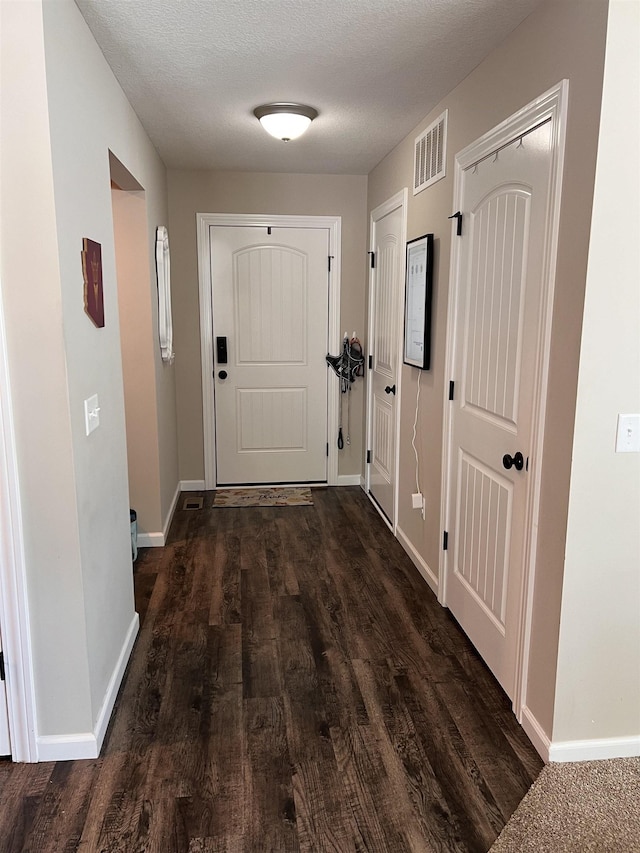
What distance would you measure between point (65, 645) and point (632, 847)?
176 centimetres

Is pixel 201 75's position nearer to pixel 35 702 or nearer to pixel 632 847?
pixel 35 702

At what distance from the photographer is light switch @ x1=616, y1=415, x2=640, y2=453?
1778 mm

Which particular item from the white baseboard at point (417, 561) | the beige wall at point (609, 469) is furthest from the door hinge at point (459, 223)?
the white baseboard at point (417, 561)

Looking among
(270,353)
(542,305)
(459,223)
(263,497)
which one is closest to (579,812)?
(542,305)

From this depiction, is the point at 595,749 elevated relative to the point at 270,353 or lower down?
lower down

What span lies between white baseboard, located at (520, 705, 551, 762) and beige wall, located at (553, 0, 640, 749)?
0.18ft

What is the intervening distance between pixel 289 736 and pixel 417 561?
1.49 metres

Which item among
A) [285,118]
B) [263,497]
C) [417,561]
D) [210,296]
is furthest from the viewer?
[263,497]

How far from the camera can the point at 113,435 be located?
2.40m

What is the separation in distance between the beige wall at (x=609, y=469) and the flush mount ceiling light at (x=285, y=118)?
67.0 inches

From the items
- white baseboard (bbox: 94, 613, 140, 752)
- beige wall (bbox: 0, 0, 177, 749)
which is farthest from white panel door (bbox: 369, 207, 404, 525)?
beige wall (bbox: 0, 0, 177, 749)

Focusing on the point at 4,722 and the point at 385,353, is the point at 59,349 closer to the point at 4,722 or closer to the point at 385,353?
the point at 4,722

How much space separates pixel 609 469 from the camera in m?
1.80

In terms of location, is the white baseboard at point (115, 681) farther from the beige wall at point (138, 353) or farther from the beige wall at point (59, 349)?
the beige wall at point (138, 353)
